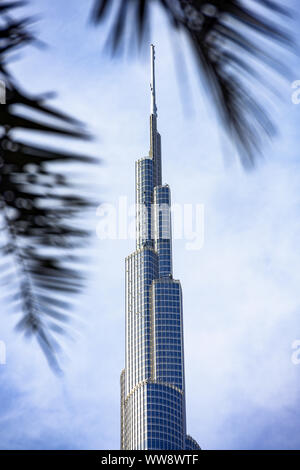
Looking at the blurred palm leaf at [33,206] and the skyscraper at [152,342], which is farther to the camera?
the skyscraper at [152,342]

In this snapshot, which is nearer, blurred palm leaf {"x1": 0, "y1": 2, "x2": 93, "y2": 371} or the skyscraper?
blurred palm leaf {"x1": 0, "y1": 2, "x2": 93, "y2": 371}

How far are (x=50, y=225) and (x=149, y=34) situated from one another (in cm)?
Result: 26

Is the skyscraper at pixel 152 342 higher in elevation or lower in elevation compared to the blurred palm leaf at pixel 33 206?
higher

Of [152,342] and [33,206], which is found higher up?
[152,342]

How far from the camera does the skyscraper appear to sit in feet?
185

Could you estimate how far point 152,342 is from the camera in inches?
2534

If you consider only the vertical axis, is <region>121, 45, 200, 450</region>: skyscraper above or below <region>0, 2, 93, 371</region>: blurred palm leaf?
above

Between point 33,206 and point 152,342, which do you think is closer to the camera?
point 33,206

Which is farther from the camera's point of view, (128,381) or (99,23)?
(128,381)

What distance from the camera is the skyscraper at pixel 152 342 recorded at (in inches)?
2219

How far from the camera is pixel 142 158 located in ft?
255
